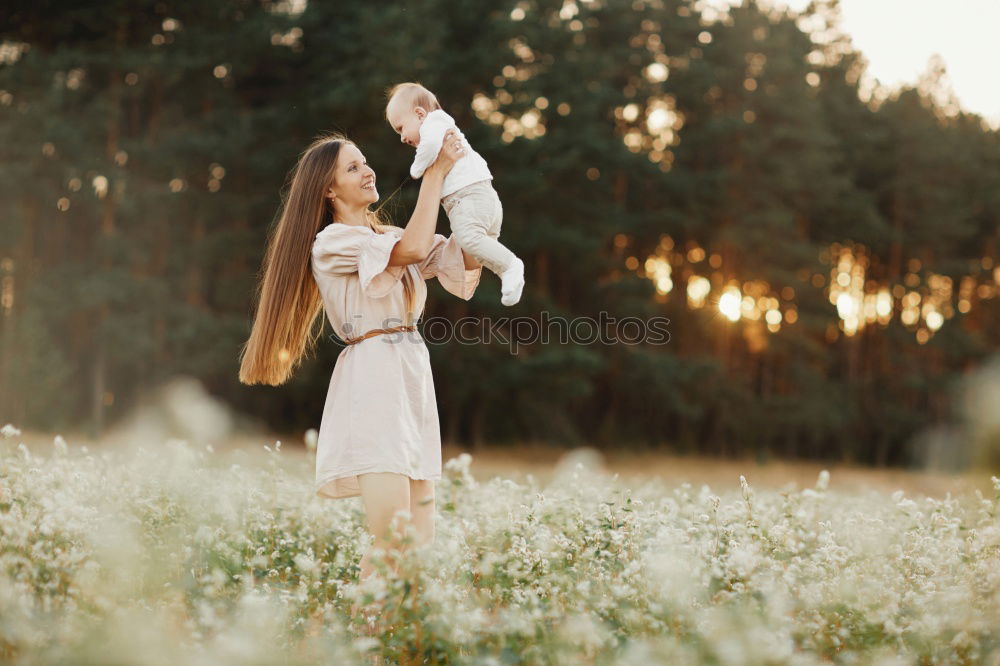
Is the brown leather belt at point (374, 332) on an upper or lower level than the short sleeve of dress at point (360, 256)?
lower

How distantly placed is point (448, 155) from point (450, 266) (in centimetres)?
57

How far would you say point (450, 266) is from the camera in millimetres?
4629

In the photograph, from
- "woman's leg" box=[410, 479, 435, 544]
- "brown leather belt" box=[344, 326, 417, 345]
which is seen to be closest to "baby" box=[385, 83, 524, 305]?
"brown leather belt" box=[344, 326, 417, 345]

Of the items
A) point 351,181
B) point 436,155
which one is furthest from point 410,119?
point 351,181

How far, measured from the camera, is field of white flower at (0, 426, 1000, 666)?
348cm

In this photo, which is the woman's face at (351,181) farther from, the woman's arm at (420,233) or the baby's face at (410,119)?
the baby's face at (410,119)

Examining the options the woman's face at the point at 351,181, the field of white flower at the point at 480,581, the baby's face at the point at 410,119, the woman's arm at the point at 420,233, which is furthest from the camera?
the baby's face at the point at 410,119

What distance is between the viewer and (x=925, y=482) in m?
25.3

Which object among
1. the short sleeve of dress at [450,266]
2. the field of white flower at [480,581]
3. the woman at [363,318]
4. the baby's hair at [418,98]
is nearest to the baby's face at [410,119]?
the baby's hair at [418,98]

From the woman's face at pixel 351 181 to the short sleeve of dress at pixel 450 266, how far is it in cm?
41

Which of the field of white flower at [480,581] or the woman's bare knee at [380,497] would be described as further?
the woman's bare knee at [380,497]

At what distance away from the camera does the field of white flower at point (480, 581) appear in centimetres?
348

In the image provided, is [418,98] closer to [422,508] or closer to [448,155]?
[448,155]

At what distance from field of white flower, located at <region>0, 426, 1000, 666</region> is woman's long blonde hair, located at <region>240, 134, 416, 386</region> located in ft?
3.33
